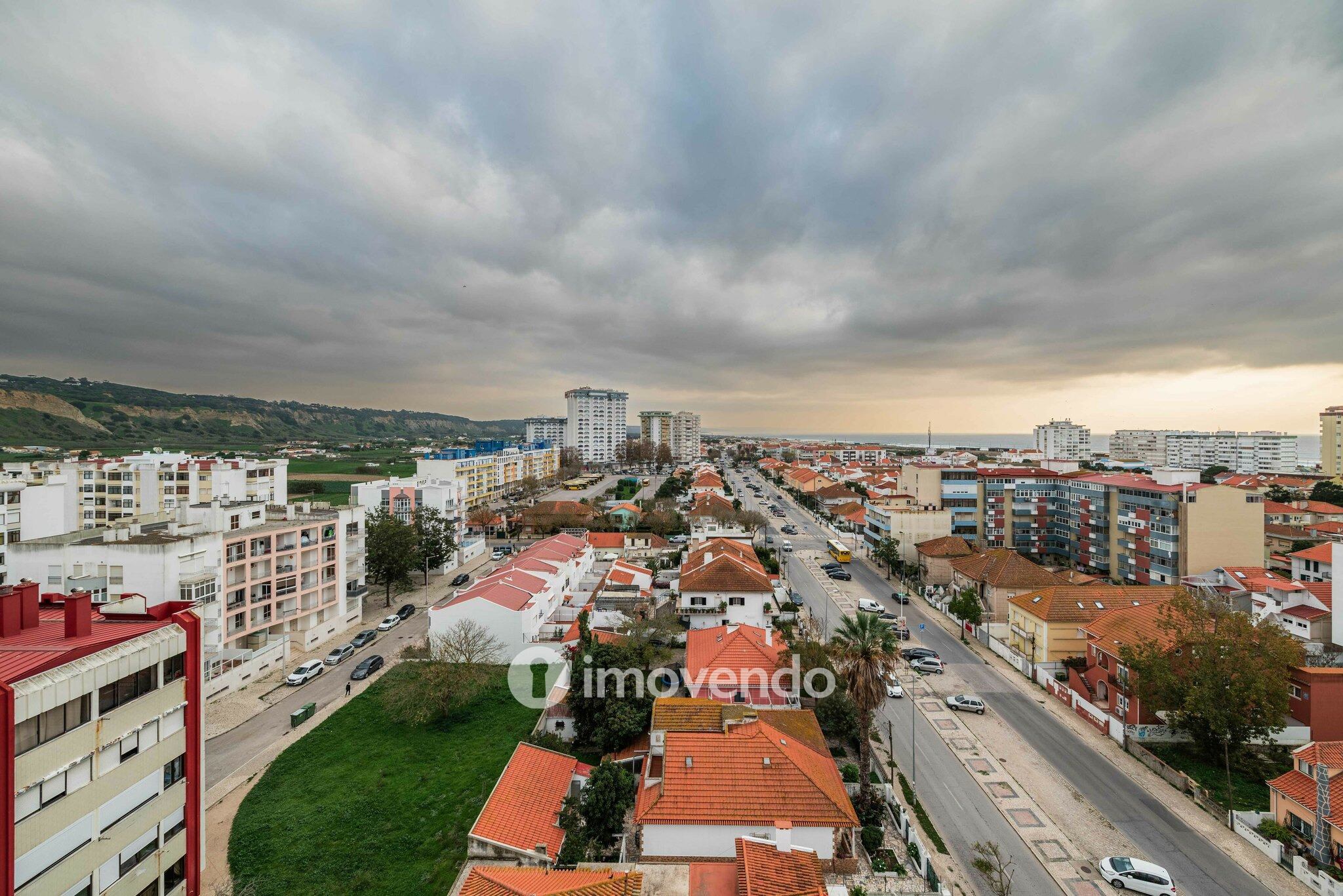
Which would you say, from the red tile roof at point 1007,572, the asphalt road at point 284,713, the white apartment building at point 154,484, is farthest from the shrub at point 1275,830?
the white apartment building at point 154,484

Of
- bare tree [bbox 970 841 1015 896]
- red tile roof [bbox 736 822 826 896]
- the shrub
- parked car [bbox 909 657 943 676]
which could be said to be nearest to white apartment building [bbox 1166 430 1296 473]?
parked car [bbox 909 657 943 676]

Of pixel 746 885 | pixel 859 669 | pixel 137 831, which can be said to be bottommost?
pixel 746 885

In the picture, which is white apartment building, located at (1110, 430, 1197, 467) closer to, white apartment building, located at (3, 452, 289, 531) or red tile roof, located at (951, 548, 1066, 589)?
red tile roof, located at (951, 548, 1066, 589)

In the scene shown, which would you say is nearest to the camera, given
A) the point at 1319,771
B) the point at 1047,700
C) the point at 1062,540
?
the point at 1319,771

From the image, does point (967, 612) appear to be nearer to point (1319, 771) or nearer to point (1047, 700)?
point (1047, 700)

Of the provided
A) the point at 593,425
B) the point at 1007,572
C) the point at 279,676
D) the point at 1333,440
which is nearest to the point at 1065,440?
the point at 1333,440

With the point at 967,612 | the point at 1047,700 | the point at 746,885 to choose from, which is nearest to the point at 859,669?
the point at 746,885

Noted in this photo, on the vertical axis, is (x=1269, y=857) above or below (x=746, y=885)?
below

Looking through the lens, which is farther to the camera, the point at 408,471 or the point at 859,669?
the point at 408,471

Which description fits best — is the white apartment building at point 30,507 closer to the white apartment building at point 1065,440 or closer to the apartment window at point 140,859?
the apartment window at point 140,859
